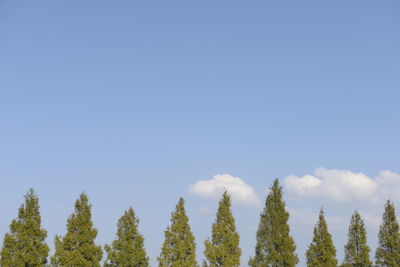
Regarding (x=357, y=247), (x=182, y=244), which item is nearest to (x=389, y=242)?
(x=357, y=247)

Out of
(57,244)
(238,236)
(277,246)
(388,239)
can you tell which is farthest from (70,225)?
(388,239)

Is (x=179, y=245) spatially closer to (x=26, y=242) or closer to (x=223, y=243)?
(x=223, y=243)


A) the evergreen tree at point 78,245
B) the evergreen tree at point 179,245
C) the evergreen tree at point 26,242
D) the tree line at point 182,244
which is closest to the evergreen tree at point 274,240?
the tree line at point 182,244

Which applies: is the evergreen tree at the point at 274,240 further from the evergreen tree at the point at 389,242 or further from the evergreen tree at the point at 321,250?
the evergreen tree at the point at 389,242

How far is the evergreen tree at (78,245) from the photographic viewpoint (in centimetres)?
4625

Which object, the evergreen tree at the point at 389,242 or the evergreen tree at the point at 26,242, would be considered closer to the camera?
the evergreen tree at the point at 26,242

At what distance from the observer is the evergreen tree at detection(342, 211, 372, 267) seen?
52312 millimetres

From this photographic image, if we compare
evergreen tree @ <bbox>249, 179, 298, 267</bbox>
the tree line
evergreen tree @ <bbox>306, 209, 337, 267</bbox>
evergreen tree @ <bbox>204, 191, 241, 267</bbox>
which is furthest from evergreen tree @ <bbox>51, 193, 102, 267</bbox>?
evergreen tree @ <bbox>306, 209, 337, 267</bbox>

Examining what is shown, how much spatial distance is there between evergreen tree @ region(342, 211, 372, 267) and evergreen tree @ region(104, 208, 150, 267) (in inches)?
822

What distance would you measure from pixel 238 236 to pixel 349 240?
41.8 ft

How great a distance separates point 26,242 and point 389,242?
3604cm

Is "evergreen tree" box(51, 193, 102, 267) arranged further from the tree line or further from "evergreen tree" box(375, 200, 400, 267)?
"evergreen tree" box(375, 200, 400, 267)

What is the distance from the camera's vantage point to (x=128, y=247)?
47875mm

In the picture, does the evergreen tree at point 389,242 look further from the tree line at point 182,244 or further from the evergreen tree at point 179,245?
the evergreen tree at point 179,245
